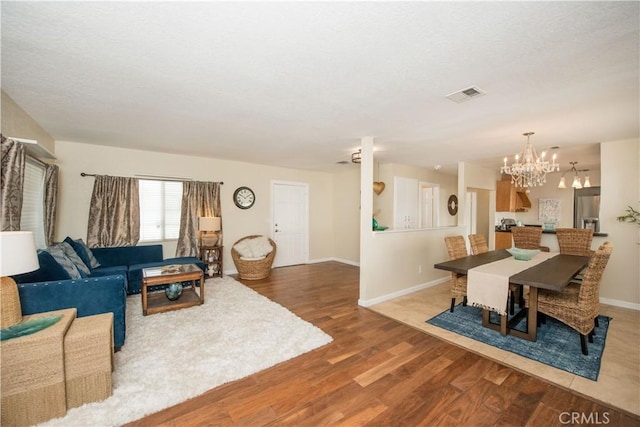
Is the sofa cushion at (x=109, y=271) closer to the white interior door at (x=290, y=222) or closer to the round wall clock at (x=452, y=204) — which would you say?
the white interior door at (x=290, y=222)

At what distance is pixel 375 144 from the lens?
4242 millimetres

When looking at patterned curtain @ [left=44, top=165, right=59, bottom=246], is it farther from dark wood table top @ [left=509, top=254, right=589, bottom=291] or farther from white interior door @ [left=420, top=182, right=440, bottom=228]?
white interior door @ [left=420, top=182, right=440, bottom=228]

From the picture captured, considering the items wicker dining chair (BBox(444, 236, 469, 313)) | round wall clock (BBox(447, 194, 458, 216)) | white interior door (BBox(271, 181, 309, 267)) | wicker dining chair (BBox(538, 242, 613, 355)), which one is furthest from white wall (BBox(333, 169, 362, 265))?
wicker dining chair (BBox(538, 242, 613, 355))

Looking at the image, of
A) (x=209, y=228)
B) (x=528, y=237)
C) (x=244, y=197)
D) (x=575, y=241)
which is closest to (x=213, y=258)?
(x=209, y=228)

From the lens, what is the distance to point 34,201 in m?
3.46

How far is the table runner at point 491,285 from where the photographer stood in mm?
2711

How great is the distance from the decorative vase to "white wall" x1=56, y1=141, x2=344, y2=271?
163 cm

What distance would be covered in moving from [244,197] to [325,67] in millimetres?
4349

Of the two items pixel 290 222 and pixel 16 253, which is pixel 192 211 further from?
pixel 16 253

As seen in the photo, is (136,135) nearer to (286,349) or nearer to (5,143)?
(5,143)

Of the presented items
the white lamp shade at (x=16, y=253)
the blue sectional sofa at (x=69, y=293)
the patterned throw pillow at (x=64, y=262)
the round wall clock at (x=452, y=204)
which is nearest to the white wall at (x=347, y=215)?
the round wall clock at (x=452, y=204)

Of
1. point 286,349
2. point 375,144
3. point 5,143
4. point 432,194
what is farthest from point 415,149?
point 5,143

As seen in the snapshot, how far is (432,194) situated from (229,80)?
607 cm

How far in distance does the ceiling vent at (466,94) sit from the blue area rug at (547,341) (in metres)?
2.42
